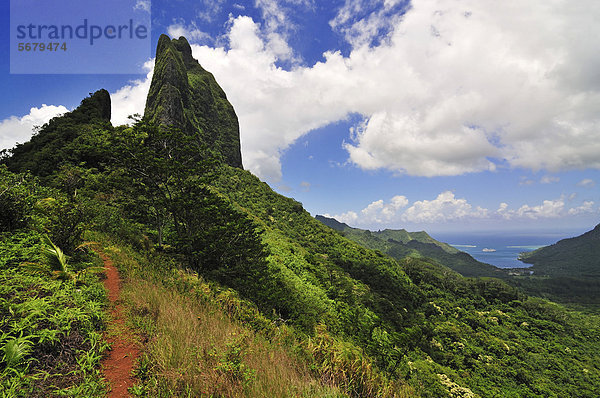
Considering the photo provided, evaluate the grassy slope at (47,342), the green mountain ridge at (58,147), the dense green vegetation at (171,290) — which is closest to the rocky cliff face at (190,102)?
the green mountain ridge at (58,147)

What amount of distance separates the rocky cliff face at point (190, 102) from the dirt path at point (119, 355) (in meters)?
55.3

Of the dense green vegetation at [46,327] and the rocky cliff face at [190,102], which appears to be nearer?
the dense green vegetation at [46,327]

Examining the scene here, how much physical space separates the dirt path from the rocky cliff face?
2177 inches

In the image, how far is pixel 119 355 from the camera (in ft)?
12.0

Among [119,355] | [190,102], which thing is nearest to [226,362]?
[119,355]

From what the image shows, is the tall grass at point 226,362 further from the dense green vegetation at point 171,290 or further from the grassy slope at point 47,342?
the grassy slope at point 47,342

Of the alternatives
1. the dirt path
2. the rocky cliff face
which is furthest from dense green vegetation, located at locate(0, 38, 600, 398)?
the rocky cliff face

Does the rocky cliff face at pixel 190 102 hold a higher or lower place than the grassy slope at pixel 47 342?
higher

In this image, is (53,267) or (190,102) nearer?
(53,267)

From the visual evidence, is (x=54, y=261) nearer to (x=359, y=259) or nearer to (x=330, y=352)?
(x=330, y=352)

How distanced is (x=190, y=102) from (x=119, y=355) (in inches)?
3510

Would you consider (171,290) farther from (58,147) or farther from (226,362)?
(58,147)

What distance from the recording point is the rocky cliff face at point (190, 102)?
210 feet

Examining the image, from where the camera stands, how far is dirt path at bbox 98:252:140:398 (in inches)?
121
